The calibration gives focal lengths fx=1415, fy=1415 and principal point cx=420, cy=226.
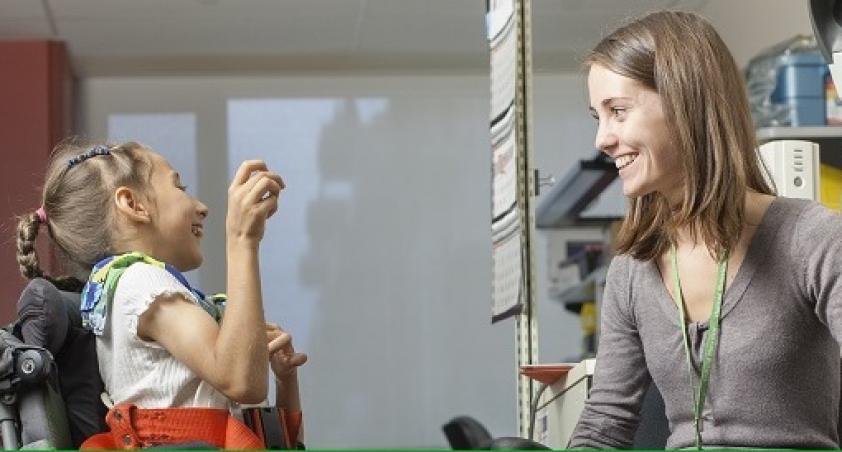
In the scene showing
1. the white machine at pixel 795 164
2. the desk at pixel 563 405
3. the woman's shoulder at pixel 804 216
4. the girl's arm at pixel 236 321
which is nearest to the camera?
the woman's shoulder at pixel 804 216

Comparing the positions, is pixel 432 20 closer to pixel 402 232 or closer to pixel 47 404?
pixel 402 232

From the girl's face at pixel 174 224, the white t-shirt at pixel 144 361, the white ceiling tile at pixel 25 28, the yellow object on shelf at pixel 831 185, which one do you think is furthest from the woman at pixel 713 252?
the white ceiling tile at pixel 25 28

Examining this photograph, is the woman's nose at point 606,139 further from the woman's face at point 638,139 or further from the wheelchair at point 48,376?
the wheelchair at point 48,376

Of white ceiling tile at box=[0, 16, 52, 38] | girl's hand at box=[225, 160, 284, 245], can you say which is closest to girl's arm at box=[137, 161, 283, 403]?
girl's hand at box=[225, 160, 284, 245]

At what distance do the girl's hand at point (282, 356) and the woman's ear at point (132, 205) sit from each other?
0.22 m

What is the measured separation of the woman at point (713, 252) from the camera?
4.67 ft

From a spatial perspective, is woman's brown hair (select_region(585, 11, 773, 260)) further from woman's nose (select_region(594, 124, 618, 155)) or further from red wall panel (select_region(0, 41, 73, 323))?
red wall panel (select_region(0, 41, 73, 323))

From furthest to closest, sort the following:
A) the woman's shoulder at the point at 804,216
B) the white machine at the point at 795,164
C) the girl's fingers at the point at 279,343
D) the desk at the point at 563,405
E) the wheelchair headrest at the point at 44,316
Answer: the white machine at the point at 795,164
the desk at the point at 563,405
the girl's fingers at the point at 279,343
the wheelchair headrest at the point at 44,316
the woman's shoulder at the point at 804,216

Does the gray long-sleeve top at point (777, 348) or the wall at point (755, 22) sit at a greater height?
the wall at point (755, 22)

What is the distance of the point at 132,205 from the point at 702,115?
78cm

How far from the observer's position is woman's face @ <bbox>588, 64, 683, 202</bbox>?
1.47 metres

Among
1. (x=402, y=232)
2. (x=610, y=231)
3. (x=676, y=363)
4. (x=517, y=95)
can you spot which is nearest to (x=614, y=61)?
(x=676, y=363)

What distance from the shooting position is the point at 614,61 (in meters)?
1.51

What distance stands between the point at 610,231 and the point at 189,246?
12.2 ft
